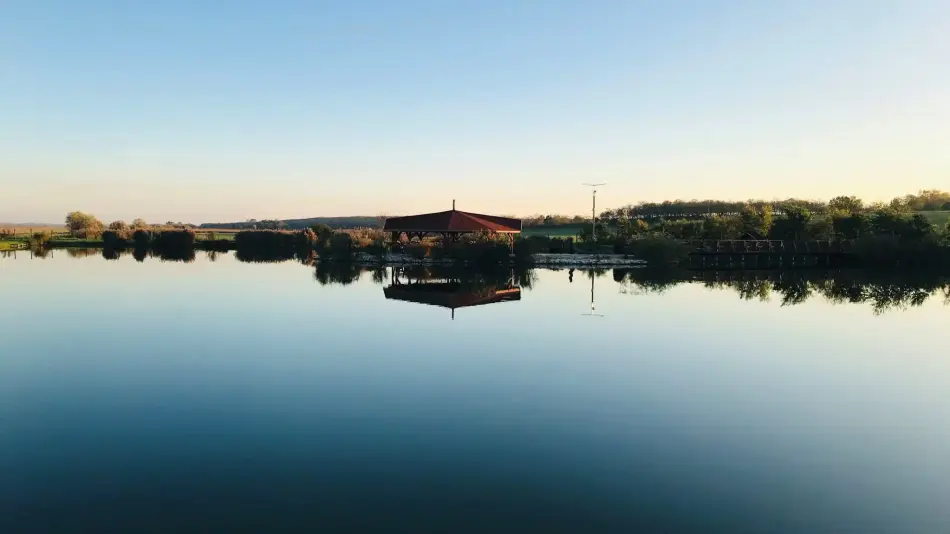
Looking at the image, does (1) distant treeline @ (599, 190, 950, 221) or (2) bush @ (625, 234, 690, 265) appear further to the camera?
(1) distant treeline @ (599, 190, 950, 221)

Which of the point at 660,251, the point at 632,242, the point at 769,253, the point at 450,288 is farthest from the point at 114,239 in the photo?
the point at 769,253

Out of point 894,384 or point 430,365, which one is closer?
point 894,384

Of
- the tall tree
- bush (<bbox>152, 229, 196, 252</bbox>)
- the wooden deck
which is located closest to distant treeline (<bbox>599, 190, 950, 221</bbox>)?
the tall tree

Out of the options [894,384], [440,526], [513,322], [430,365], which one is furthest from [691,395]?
[513,322]

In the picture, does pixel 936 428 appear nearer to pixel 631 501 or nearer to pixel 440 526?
pixel 631 501

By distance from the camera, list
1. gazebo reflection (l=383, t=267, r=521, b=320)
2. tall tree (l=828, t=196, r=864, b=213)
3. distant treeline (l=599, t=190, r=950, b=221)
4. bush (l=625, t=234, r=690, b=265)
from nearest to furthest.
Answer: gazebo reflection (l=383, t=267, r=521, b=320) → bush (l=625, t=234, r=690, b=265) → tall tree (l=828, t=196, r=864, b=213) → distant treeline (l=599, t=190, r=950, b=221)

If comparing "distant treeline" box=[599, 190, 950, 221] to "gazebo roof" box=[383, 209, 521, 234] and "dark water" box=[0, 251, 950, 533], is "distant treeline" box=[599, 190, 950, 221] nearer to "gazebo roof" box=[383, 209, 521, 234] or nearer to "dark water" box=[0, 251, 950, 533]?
"gazebo roof" box=[383, 209, 521, 234]

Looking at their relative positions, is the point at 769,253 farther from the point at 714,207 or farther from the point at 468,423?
the point at 714,207
